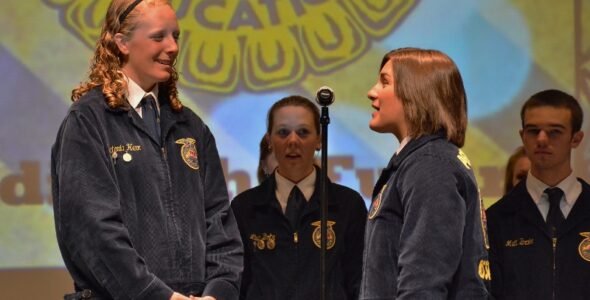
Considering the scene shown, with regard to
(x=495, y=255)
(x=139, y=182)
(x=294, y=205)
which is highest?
(x=139, y=182)

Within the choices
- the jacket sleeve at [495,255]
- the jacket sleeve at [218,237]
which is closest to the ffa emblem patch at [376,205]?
the jacket sleeve at [218,237]

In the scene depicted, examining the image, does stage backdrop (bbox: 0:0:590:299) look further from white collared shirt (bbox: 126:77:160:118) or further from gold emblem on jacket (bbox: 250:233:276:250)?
white collared shirt (bbox: 126:77:160:118)

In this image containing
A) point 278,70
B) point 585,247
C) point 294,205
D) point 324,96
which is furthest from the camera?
point 278,70

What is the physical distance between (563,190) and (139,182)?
6.34 feet

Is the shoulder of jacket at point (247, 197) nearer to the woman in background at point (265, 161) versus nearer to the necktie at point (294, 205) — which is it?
the necktie at point (294, 205)

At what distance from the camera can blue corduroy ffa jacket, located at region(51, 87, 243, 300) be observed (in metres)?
2.61

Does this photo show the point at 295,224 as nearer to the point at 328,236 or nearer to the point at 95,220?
the point at 328,236

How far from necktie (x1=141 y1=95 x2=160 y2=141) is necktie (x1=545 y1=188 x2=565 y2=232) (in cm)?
175

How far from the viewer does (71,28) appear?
4.83m

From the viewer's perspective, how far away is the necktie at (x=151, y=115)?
282 cm

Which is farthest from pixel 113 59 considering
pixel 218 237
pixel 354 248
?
pixel 354 248

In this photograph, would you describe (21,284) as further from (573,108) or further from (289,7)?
(573,108)

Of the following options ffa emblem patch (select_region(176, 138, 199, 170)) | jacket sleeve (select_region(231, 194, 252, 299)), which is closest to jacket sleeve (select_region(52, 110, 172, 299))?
ffa emblem patch (select_region(176, 138, 199, 170))

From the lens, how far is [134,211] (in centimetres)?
270
